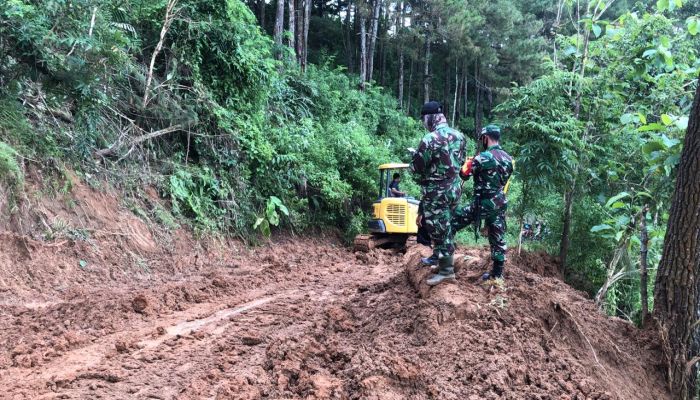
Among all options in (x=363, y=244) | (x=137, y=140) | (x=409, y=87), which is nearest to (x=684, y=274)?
(x=363, y=244)

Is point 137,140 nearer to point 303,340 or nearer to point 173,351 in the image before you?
point 173,351

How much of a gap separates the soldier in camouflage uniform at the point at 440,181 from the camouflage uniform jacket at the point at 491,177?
0.69ft

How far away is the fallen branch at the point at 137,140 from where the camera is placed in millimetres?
8422

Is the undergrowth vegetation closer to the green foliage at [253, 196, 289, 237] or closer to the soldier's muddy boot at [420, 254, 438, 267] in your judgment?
the green foliage at [253, 196, 289, 237]

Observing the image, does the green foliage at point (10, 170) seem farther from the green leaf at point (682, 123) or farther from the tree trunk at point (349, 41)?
the tree trunk at point (349, 41)

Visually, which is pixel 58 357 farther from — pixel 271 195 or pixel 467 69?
pixel 467 69

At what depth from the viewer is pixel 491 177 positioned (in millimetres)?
4984

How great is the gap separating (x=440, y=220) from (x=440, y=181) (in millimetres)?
409

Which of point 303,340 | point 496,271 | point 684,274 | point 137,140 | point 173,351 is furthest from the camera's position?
point 137,140

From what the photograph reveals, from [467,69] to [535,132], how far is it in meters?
28.5

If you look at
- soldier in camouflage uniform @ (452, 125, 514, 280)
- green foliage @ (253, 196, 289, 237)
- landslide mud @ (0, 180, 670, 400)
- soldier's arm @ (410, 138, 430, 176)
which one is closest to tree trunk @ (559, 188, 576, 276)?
landslide mud @ (0, 180, 670, 400)

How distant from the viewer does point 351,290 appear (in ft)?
21.6

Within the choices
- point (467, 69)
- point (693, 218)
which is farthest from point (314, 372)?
point (467, 69)

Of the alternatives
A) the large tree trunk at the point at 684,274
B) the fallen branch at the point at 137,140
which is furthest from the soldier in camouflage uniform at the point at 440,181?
the fallen branch at the point at 137,140
